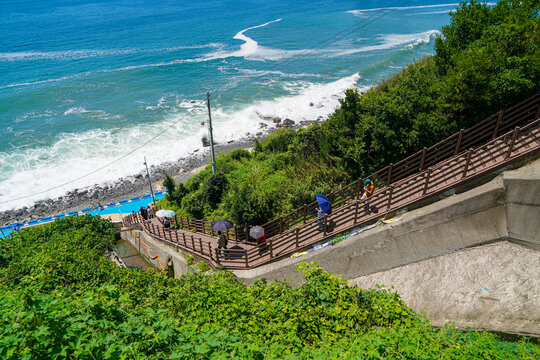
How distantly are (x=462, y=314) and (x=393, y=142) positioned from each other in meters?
6.75

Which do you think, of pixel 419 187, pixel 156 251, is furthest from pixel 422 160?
pixel 156 251

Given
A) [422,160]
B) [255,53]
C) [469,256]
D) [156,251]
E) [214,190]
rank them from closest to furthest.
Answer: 1. [469,256]
2. [422,160]
3. [156,251]
4. [214,190]
5. [255,53]

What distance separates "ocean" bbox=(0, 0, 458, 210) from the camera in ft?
119

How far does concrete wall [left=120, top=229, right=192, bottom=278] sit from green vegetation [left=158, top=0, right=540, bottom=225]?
2.77 m

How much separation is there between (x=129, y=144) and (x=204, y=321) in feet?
118

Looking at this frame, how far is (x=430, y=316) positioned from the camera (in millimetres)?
7547

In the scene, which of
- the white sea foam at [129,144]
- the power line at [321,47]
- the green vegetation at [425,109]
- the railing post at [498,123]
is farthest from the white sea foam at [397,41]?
the railing post at [498,123]

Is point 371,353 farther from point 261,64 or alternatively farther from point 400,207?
point 261,64

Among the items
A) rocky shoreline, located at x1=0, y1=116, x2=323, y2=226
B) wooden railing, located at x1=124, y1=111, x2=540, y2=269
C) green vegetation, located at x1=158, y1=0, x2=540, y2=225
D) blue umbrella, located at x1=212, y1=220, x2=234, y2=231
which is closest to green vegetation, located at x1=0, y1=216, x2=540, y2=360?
wooden railing, located at x1=124, y1=111, x2=540, y2=269

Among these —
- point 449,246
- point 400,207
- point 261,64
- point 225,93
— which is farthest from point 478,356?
point 261,64

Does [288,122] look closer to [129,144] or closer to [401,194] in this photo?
[129,144]

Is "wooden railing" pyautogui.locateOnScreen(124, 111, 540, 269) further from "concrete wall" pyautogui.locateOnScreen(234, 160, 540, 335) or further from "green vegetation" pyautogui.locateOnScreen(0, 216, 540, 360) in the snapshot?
"green vegetation" pyautogui.locateOnScreen(0, 216, 540, 360)

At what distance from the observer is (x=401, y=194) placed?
901 centimetres

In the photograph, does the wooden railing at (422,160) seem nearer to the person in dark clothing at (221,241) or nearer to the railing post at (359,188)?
the railing post at (359,188)
